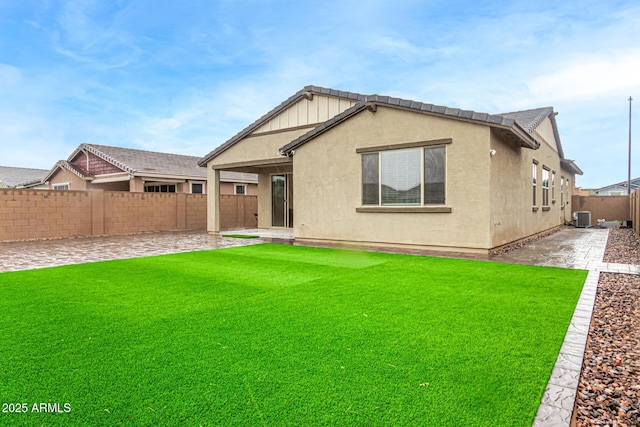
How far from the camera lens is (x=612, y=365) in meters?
3.27

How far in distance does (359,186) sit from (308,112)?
4429mm

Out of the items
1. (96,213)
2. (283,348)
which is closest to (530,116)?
(283,348)

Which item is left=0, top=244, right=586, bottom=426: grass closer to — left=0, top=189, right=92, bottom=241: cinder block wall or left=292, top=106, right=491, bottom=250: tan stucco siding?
left=292, top=106, right=491, bottom=250: tan stucco siding

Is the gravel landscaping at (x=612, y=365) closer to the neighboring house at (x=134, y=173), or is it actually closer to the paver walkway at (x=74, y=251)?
the paver walkway at (x=74, y=251)

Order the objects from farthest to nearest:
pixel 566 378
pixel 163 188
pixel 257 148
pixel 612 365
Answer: pixel 163 188 → pixel 257 148 → pixel 612 365 → pixel 566 378

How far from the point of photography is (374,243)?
10.9m

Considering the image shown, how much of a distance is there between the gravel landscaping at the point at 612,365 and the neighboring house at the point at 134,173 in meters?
20.0

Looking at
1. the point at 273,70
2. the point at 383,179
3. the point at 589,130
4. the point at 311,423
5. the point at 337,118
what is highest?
the point at 273,70

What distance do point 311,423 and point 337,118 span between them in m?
9.80

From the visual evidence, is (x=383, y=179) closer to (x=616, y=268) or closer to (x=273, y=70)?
(x=616, y=268)

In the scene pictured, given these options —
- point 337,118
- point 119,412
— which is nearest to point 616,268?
point 337,118

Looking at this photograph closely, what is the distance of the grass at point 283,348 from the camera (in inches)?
96.7

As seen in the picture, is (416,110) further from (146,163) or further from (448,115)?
(146,163)

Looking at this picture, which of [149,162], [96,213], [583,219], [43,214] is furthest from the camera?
[149,162]
